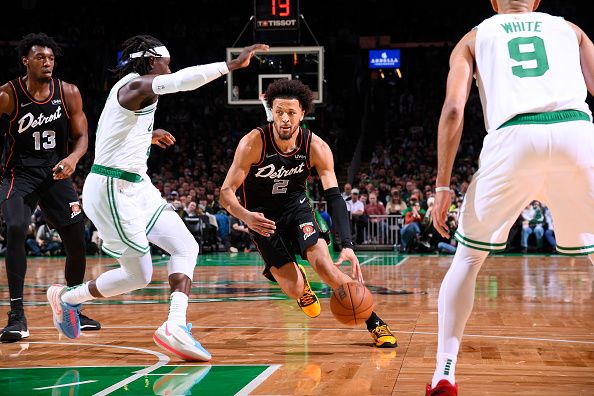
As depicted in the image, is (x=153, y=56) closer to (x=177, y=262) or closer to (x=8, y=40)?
(x=177, y=262)

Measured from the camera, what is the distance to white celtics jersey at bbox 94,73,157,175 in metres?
5.38

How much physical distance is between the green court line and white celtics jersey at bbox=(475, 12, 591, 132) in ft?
6.13

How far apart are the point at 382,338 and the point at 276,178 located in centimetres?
138

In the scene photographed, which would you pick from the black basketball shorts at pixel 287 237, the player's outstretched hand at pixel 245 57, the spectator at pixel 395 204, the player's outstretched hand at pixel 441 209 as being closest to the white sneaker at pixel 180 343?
the black basketball shorts at pixel 287 237

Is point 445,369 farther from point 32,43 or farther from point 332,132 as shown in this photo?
point 332,132

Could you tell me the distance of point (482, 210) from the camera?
3576 millimetres

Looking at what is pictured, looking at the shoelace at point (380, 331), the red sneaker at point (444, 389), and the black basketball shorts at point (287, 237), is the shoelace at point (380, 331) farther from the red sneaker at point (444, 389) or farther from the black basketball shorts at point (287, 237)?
the red sneaker at point (444, 389)

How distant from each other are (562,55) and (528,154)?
0.50 metres

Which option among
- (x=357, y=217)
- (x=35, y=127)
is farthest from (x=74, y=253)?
(x=357, y=217)

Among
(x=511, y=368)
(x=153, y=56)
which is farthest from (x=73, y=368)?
(x=511, y=368)

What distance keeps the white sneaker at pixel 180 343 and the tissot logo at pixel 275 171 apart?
1420 millimetres

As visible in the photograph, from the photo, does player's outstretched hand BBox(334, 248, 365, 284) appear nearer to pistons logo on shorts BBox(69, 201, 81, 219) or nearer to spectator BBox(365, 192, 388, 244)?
pistons logo on shorts BBox(69, 201, 81, 219)

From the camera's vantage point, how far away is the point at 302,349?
5.44 meters

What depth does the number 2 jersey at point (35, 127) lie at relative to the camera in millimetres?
6457
